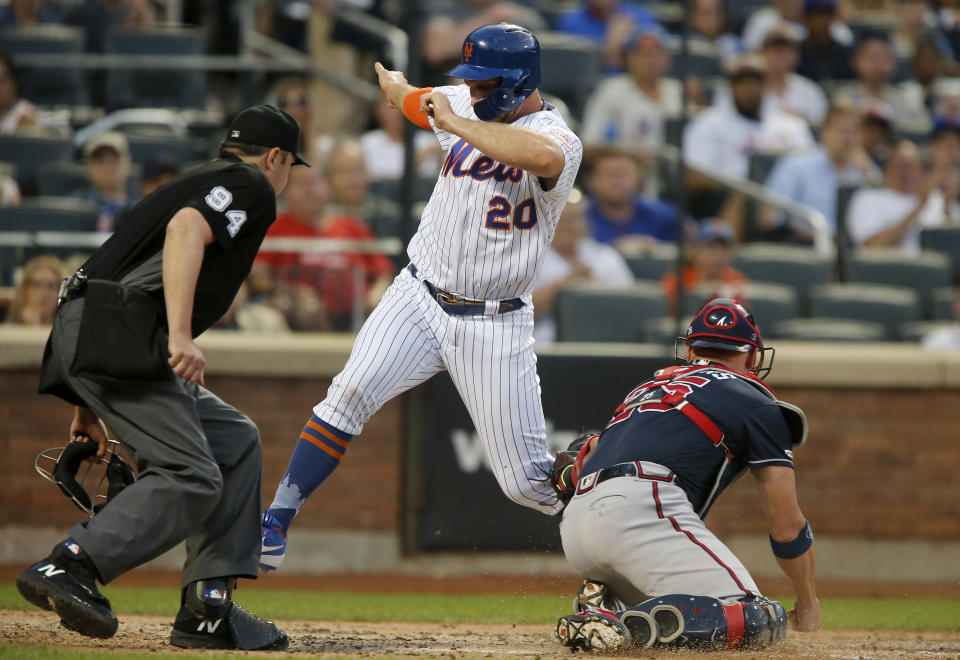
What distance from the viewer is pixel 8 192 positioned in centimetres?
803

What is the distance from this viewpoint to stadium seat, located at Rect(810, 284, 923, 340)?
28.2 ft

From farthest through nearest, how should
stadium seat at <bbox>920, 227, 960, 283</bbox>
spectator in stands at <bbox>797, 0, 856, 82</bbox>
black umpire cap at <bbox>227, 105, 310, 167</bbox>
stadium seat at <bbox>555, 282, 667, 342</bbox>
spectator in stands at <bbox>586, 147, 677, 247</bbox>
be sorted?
spectator in stands at <bbox>797, 0, 856, 82</bbox>
stadium seat at <bbox>920, 227, 960, 283</bbox>
spectator in stands at <bbox>586, 147, 677, 247</bbox>
stadium seat at <bbox>555, 282, 667, 342</bbox>
black umpire cap at <bbox>227, 105, 310, 167</bbox>

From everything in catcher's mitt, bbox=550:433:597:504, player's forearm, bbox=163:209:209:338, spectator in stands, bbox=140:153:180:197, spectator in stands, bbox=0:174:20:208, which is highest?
spectator in stands, bbox=140:153:180:197

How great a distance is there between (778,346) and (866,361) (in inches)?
21.4

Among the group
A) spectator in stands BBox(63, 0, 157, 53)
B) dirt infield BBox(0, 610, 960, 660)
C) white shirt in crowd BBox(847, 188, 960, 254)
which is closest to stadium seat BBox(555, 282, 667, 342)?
white shirt in crowd BBox(847, 188, 960, 254)

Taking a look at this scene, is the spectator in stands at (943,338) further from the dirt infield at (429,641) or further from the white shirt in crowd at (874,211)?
the dirt infield at (429,641)

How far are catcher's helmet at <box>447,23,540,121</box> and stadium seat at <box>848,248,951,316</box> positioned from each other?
5.10 meters

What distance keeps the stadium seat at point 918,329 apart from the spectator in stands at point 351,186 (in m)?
3.50

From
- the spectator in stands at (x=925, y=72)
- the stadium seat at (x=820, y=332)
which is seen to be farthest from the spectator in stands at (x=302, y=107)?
the spectator in stands at (x=925, y=72)

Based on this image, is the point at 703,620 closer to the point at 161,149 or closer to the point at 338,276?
the point at 338,276

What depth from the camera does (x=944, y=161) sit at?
9680 millimetres

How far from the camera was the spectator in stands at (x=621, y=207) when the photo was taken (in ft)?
28.7

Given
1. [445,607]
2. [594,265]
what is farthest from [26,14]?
[445,607]

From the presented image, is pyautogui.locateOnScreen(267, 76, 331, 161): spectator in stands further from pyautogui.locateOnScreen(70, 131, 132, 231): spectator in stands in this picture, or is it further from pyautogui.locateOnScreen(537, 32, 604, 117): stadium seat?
pyautogui.locateOnScreen(537, 32, 604, 117): stadium seat
